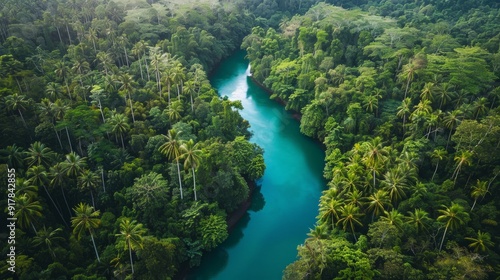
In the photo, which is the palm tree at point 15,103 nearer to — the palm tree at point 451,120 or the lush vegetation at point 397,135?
the lush vegetation at point 397,135

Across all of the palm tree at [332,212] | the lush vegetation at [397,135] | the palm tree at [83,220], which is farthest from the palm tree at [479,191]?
the palm tree at [83,220]

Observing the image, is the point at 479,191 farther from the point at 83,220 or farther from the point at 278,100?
the point at 278,100

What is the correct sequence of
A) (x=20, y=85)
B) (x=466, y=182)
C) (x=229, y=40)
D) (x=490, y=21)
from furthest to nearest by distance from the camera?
(x=229, y=40) → (x=490, y=21) → (x=20, y=85) → (x=466, y=182)

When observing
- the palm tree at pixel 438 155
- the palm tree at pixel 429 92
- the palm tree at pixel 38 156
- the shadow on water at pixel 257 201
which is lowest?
the shadow on water at pixel 257 201

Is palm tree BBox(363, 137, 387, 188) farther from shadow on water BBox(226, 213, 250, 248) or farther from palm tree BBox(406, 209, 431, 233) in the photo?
shadow on water BBox(226, 213, 250, 248)

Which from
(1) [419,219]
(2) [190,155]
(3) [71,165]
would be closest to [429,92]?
(1) [419,219]

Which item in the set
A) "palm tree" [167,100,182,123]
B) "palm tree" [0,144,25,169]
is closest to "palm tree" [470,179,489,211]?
"palm tree" [167,100,182,123]

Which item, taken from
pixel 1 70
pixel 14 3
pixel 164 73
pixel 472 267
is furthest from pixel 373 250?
pixel 14 3

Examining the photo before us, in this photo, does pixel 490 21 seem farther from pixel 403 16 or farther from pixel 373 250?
pixel 373 250
